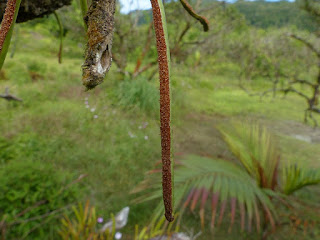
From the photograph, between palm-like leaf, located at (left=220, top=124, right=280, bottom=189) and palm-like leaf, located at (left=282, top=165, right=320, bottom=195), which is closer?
palm-like leaf, located at (left=282, top=165, right=320, bottom=195)

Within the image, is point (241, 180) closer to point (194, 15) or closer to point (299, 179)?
point (299, 179)

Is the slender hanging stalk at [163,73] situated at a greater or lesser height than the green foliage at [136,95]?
greater

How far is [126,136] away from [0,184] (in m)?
1.13

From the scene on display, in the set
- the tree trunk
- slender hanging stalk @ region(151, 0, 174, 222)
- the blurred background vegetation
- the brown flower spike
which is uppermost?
the tree trunk

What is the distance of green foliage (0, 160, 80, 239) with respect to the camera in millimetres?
1110

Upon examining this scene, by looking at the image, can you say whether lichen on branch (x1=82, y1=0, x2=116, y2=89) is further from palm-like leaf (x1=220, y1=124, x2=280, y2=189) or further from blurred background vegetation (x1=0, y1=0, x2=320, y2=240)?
palm-like leaf (x1=220, y1=124, x2=280, y2=189)

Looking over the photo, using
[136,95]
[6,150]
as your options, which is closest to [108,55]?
[6,150]

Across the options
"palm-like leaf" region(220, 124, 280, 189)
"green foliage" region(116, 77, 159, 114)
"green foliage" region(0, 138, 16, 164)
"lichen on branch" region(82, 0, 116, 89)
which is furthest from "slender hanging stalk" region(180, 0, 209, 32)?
"green foliage" region(116, 77, 159, 114)

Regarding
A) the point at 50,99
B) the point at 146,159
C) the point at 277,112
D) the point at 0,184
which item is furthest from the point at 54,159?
the point at 277,112

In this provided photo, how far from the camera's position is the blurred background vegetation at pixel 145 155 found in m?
1.06

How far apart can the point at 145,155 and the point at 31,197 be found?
971 mm

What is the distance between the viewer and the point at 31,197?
1.21 metres

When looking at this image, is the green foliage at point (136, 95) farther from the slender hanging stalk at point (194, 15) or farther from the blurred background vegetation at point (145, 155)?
the slender hanging stalk at point (194, 15)

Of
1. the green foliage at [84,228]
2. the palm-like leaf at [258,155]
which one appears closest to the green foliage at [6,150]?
the green foliage at [84,228]
